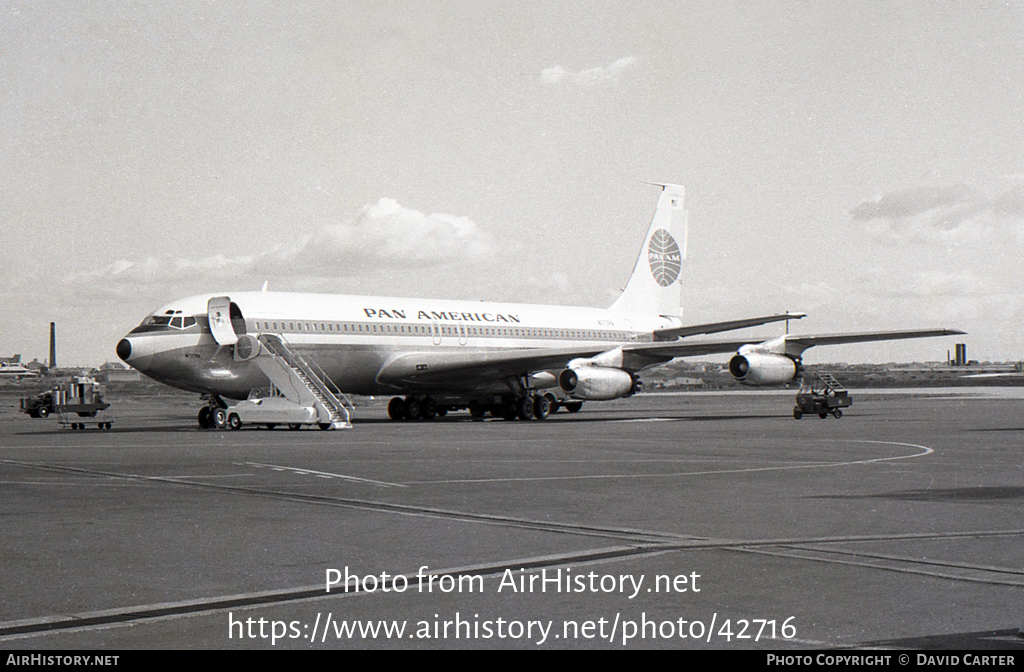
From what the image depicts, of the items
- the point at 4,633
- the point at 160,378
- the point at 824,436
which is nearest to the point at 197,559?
the point at 4,633

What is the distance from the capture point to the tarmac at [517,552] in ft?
19.7

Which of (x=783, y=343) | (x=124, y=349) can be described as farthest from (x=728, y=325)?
(x=124, y=349)

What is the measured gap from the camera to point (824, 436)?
80.5ft

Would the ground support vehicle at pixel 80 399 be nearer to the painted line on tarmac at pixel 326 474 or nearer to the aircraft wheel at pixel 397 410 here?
the aircraft wheel at pixel 397 410

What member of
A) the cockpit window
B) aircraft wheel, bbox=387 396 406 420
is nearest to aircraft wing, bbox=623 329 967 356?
aircraft wheel, bbox=387 396 406 420

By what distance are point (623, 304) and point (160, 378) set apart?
22.5m

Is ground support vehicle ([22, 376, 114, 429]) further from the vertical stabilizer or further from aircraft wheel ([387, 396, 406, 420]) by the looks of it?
the vertical stabilizer

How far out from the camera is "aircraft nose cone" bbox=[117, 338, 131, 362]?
30.6 meters

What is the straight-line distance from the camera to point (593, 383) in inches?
1350

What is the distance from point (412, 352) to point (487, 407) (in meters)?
5.19

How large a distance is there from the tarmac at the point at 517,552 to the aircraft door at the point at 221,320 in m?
12.7

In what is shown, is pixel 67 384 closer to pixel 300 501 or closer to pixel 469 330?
pixel 469 330

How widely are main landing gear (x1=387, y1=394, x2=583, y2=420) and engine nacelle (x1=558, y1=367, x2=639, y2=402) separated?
3.04 metres

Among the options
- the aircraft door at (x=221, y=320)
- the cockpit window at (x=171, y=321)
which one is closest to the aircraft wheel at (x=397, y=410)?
the aircraft door at (x=221, y=320)
